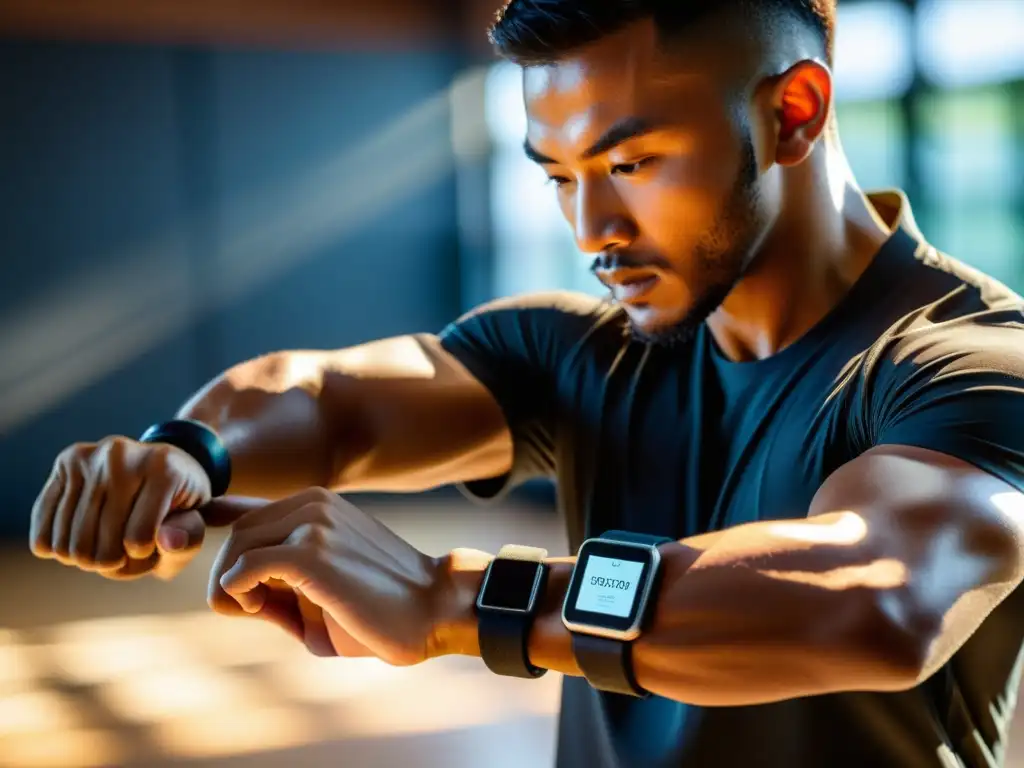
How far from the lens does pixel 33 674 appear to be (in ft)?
12.3

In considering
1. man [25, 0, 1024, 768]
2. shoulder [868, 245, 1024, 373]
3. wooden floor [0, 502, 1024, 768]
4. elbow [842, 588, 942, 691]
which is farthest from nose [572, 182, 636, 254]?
wooden floor [0, 502, 1024, 768]

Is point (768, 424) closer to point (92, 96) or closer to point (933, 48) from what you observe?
point (933, 48)

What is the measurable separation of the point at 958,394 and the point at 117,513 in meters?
0.72

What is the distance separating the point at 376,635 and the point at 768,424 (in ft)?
1.55

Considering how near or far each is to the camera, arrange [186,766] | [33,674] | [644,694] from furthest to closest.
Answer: [33,674] < [186,766] < [644,694]

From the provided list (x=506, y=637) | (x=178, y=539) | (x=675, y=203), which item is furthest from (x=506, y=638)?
(x=675, y=203)

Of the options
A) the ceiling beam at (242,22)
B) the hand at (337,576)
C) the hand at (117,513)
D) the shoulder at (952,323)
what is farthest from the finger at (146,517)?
the ceiling beam at (242,22)

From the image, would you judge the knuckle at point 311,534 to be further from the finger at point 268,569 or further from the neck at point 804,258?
the neck at point 804,258

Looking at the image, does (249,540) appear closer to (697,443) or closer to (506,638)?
(506,638)

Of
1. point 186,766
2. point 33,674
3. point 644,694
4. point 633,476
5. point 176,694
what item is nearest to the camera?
point 644,694

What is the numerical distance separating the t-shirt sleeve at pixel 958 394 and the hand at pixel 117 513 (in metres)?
0.62

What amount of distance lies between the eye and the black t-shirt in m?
0.24

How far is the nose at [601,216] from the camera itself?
43.0 inches

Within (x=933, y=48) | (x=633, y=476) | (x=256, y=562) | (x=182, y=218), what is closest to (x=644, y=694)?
(x=256, y=562)
